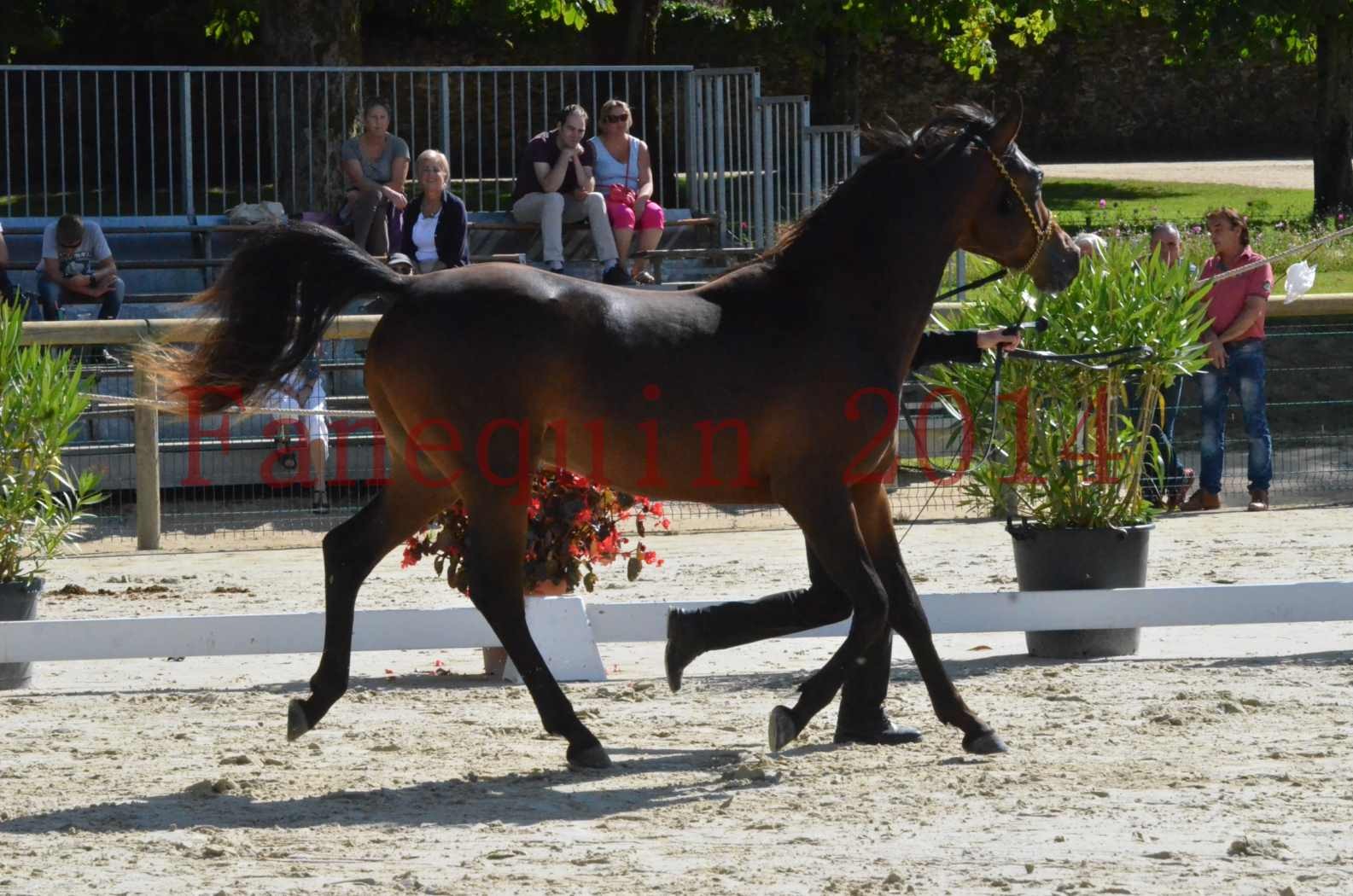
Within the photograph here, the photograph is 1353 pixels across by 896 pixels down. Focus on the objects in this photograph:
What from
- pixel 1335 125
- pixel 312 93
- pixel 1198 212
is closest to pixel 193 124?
pixel 312 93

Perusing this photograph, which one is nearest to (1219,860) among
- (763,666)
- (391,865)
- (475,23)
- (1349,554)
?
(391,865)

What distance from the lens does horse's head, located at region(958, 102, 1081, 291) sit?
18.0 ft

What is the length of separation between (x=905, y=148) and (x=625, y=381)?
3.83ft

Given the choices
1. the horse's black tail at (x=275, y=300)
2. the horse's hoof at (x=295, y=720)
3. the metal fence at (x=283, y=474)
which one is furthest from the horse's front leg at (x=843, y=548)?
the metal fence at (x=283, y=474)

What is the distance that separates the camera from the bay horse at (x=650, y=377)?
16.9 ft

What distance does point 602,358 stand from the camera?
5.17 meters

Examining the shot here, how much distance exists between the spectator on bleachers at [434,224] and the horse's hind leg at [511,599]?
20.4 ft

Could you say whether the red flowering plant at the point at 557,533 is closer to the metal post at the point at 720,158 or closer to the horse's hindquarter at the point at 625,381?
the horse's hindquarter at the point at 625,381

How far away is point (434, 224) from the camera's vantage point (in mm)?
11516

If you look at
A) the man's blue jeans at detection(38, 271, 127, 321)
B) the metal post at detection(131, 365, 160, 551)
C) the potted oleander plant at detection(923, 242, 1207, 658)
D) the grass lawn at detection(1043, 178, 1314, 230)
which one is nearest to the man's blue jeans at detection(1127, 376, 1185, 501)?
the potted oleander plant at detection(923, 242, 1207, 658)

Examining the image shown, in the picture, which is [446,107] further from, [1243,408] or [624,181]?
[1243,408]

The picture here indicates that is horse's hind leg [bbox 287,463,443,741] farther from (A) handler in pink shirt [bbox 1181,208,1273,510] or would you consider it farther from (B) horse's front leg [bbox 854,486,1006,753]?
(A) handler in pink shirt [bbox 1181,208,1273,510]

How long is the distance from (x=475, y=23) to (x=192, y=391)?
25319 millimetres

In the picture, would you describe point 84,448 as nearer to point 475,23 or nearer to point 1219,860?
point 1219,860
